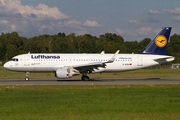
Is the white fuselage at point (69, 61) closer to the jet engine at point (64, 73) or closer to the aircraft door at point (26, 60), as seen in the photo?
the aircraft door at point (26, 60)

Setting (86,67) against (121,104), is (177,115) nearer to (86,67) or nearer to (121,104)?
(121,104)

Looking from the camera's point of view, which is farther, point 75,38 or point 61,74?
point 75,38

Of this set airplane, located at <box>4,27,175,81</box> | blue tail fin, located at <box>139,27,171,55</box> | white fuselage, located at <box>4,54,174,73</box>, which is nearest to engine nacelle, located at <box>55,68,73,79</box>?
airplane, located at <box>4,27,175,81</box>

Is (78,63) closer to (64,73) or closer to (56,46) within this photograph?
(64,73)

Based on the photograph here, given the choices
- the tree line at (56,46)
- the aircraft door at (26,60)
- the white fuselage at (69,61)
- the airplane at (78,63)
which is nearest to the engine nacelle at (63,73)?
the airplane at (78,63)

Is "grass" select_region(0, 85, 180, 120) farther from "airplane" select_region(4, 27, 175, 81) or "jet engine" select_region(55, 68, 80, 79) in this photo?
"airplane" select_region(4, 27, 175, 81)

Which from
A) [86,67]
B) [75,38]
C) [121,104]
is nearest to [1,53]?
[75,38]

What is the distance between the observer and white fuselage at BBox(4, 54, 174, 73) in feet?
97.8

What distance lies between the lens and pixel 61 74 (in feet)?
89.1

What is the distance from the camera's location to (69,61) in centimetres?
3044

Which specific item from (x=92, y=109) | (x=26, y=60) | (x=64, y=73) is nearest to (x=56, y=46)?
(x=26, y=60)

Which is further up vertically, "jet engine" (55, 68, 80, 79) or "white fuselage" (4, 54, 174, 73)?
"white fuselage" (4, 54, 174, 73)

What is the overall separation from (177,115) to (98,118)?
3493mm

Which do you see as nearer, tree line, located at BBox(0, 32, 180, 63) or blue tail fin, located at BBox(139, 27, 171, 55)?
blue tail fin, located at BBox(139, 27, 171, 55)
